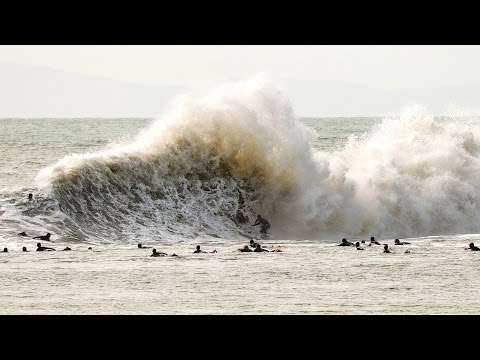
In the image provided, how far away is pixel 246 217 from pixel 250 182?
65.8 inches

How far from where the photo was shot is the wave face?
77.0 ft

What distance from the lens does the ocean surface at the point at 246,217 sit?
13.1 meters

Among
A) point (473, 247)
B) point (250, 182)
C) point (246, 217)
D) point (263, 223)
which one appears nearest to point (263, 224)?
point (263, 223)

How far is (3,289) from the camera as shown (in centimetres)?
1337

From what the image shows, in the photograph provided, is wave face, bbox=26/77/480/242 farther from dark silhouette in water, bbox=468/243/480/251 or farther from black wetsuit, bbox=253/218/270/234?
dark silhouette in water, bbox=468/243/480/251

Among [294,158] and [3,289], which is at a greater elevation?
[294,158]

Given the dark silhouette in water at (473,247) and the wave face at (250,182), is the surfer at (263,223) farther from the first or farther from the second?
the dark silhouette in water at (473,247)

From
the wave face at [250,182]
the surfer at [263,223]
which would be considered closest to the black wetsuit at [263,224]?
the surfer at [263,223]

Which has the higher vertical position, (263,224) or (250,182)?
(250,182)

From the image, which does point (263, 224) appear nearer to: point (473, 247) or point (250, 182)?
point (250, 182)

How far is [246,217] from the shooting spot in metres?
25.1
